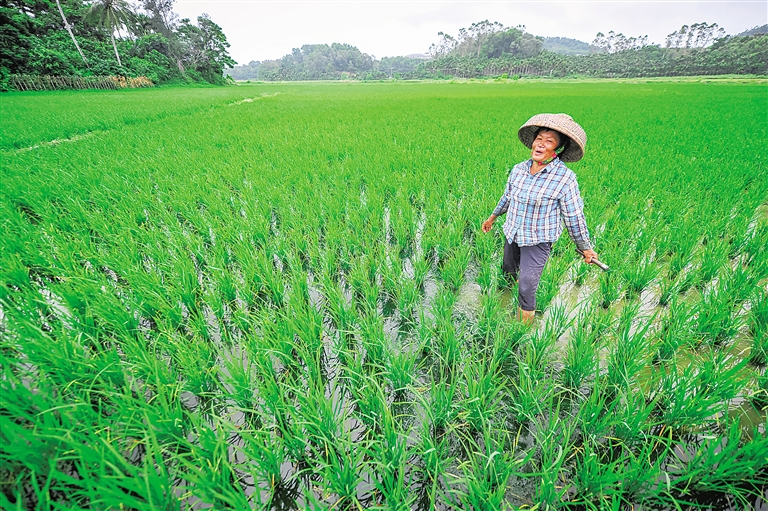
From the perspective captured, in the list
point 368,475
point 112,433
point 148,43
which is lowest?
point 368,475

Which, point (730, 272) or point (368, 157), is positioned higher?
point (368, 157)

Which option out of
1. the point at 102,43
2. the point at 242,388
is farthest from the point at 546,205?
the point at 102,43

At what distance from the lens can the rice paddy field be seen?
1048 millimetres

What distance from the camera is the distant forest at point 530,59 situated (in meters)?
41.9

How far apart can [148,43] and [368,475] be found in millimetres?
41148

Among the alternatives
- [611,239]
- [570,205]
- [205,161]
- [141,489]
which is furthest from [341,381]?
[205,161]

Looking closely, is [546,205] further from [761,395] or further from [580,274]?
[761,395]

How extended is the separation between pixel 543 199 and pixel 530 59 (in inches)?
2911

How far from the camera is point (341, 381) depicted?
1540 mm

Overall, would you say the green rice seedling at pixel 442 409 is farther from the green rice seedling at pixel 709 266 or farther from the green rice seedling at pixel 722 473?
the green rice seedling at pixel 709 266

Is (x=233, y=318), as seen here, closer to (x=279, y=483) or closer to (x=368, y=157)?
(x=279, y=483)

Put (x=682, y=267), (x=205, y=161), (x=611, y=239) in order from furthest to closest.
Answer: (x=205, y=161), (x=611, y=239), (x=682, y=267)

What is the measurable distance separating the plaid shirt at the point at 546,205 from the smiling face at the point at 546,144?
56mm

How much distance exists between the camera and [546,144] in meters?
1.59
